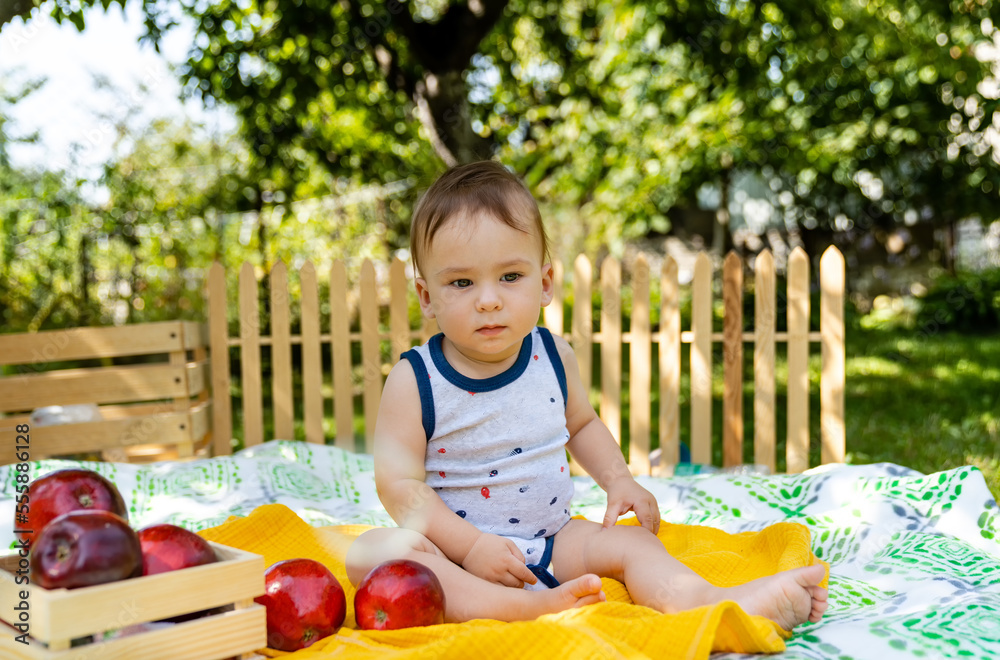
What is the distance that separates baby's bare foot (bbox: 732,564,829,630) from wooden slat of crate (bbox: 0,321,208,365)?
3462 millimetres

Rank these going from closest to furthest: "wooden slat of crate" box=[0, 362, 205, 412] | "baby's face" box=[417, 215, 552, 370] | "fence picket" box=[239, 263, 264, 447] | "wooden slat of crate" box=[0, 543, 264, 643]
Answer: "wooden slat of crate" box=[0, 543, 264, 643]
"baby's face" box=[417, 215, 552, 370]
"wooden slat of crate" box=[0, 362, 205, 412]
"fence picket" box=[239, 263, 264, 447]

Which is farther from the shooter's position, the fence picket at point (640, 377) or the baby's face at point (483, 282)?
the fence picket at point (640, 377)

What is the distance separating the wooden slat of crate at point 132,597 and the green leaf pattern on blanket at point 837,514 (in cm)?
107

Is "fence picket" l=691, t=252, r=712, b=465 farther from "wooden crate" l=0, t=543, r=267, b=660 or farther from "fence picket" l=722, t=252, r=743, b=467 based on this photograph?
"wooden crate" l=0, t=543, r=267, b=660

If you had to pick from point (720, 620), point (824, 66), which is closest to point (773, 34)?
point (824, 66)

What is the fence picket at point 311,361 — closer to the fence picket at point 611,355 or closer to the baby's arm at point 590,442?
the fence picket at point 611,355

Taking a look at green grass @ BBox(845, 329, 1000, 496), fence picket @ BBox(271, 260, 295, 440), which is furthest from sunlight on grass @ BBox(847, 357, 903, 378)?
fence picket @ BBox(271, 260, 295, 440)

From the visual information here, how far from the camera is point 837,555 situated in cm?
263

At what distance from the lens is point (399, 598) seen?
1833 mm

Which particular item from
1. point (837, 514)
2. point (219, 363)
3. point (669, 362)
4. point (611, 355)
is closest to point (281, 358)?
point (219, 363)

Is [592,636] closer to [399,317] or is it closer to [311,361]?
[399,317]

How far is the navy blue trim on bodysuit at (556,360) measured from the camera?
8.23ft

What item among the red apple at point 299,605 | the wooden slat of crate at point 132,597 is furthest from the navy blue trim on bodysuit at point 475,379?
the wooden slat of crate at point 132,597

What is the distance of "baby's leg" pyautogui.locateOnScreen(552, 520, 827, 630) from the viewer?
1867 mm
